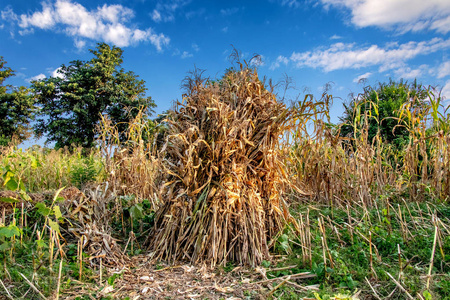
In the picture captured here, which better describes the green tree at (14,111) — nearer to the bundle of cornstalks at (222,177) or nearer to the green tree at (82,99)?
the green tree at (82,99)

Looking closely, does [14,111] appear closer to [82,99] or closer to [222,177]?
[82,99]

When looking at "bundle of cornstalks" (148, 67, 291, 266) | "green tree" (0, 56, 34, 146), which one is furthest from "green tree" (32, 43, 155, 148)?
"bundle of cornstalks" (148, 67, 291, 266)

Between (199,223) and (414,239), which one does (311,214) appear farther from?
(199,223)

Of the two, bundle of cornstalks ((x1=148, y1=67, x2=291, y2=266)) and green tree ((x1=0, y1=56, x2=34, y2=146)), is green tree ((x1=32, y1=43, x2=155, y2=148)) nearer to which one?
green tree ((x1=0, y1=56, x2=34, y2=146))

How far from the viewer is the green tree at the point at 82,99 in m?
25.3

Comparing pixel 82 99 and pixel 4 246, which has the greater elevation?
pixel 82 99

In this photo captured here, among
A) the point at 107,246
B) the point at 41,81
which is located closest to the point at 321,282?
the point at 107,246

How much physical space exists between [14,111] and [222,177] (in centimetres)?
2935

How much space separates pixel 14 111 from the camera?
25344mm

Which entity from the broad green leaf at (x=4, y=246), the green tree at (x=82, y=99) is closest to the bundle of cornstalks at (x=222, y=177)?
the broad green leaf at (x=4, y=246)

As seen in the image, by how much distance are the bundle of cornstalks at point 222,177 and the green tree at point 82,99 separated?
2305 cm

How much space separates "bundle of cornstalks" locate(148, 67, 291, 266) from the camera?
267cm

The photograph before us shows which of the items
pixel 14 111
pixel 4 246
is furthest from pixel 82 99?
pixel 4 246

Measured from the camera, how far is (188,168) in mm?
2637
